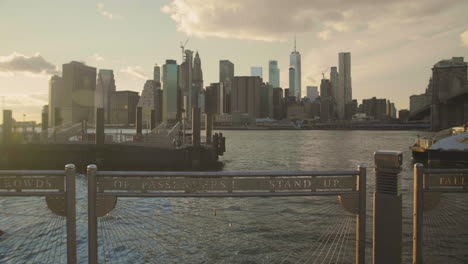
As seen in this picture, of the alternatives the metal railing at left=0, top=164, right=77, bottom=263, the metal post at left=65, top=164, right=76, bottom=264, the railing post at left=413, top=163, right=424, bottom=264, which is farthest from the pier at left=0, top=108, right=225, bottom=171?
the railing post at left=413, top=163, right=424, bottom=264

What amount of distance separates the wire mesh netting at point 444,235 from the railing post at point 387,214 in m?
0.64

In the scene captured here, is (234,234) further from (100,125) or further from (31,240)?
(100,125)

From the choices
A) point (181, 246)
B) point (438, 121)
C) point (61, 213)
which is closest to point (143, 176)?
point (61, 213)

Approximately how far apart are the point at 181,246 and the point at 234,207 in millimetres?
7006

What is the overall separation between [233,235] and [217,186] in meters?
7.93

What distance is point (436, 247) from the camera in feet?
35.1

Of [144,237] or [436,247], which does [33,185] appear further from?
[436,247]

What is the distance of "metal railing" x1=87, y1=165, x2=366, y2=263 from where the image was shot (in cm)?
485

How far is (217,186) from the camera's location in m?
5.00

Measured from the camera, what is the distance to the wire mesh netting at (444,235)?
30.4ft

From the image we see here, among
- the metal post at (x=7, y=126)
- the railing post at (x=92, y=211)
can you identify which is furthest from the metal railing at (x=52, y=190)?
the metal post at (x=7, y=126)

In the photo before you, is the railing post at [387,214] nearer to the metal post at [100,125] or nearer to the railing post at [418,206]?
the railing post at [418,206]

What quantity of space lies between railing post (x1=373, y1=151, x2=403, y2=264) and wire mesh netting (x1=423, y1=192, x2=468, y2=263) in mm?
637

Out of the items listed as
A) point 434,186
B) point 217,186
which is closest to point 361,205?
point 434,186
